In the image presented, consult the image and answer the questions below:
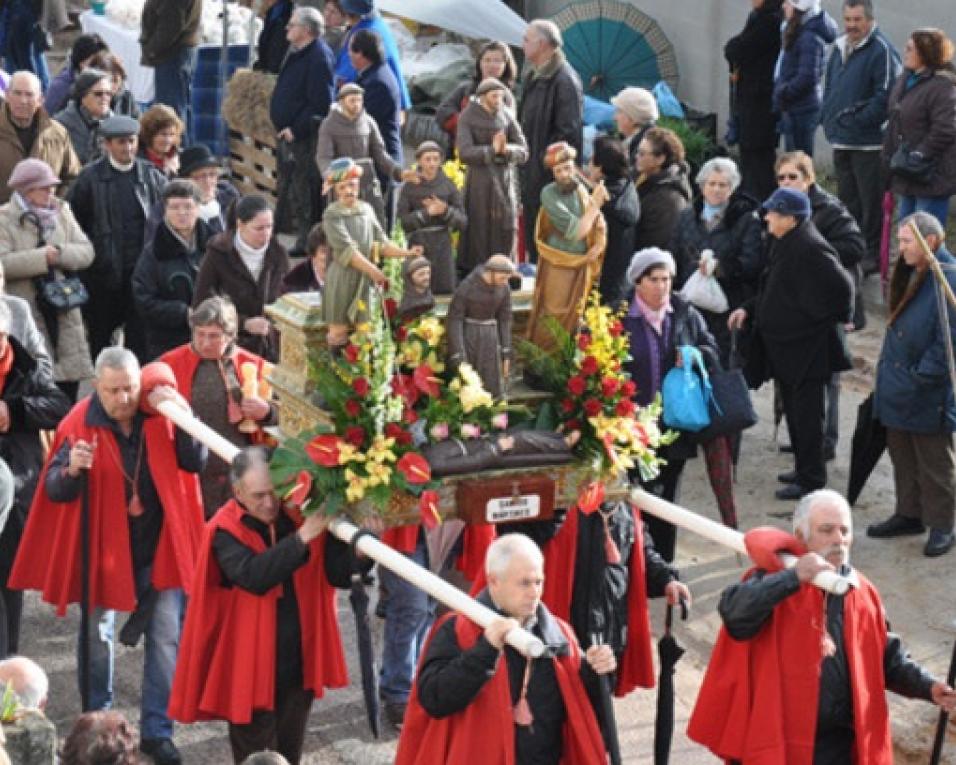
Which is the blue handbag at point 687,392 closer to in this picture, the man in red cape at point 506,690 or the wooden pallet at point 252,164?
the man in red cape at point 506,690

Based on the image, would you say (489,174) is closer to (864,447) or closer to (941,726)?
(864,447)

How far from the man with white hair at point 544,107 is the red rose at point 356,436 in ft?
18.7

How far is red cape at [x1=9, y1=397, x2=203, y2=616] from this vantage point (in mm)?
9656

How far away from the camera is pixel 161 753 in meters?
9.61

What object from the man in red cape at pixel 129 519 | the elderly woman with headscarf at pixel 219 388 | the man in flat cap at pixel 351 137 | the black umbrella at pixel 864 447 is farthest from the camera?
the man in flat cap at pixel 351 137

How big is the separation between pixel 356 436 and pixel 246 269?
9.50 ft

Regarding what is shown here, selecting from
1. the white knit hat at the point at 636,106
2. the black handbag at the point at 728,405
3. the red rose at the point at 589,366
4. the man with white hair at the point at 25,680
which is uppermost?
the white knit hat at the point at 636,106

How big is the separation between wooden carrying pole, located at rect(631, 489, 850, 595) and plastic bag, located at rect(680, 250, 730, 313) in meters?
3.70

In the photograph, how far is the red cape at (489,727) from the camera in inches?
307

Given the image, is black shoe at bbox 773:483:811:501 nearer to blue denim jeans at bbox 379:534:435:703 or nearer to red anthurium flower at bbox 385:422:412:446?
blue denim jeans at bbox 379:534:435:703

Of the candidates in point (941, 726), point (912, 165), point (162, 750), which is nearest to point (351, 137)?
point (912, 165)

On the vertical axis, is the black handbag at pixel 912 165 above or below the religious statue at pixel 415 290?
below

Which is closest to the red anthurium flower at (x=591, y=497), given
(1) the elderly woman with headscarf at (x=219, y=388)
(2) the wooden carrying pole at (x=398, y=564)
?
(2) the wooden carrying pole at (x=398, y=564)

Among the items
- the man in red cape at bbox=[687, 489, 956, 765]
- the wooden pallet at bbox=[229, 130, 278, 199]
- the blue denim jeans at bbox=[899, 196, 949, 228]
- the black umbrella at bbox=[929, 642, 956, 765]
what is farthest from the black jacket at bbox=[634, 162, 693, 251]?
the wooden pallet at bbox=[229, 130, 278, 199]
